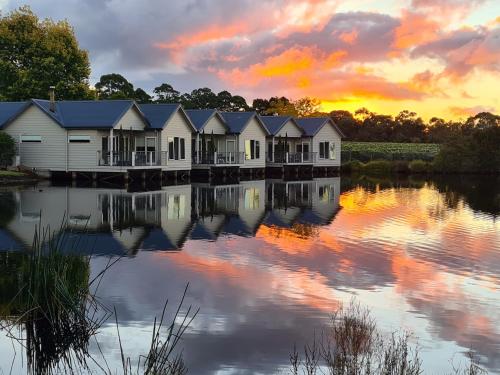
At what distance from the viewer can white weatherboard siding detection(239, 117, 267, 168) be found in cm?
5889

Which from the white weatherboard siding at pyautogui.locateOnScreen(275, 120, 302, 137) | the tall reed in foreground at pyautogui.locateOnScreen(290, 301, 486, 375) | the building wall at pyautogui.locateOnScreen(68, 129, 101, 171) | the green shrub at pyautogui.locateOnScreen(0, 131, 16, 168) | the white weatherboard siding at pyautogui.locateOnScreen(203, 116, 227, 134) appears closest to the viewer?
the tall reed in foreground at pyautogui.locateOnScreen(290, 301, 486, 375)

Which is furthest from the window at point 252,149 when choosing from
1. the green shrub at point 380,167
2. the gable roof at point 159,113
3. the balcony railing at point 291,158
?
the green shrub at point 380,167

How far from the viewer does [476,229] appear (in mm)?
23609

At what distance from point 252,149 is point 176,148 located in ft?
36.0

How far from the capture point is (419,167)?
72.2 m

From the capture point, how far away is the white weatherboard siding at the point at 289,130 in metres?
64.8

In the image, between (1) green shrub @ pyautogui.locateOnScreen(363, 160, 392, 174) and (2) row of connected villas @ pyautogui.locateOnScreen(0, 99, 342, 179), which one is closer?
(2) row of connected villas @ pyautogui.locateOnScreen(0, 99, 342, 179)

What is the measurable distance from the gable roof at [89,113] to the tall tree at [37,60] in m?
14.1

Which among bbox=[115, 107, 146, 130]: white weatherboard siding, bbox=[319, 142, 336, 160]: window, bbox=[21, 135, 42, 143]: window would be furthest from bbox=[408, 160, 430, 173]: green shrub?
bbox=[21, 135, 42, 143]: window

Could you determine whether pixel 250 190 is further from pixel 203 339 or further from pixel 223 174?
pixel 203 339

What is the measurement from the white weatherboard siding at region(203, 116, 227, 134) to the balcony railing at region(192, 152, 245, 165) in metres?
2.04

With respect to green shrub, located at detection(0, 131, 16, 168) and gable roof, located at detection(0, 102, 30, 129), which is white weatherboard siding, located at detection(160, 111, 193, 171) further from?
green shrub, located at detection(0, 131, 16, 168)

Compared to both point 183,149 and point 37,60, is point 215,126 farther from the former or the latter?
point 37,60

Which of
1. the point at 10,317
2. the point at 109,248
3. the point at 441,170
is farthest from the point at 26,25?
the point at 10,317
